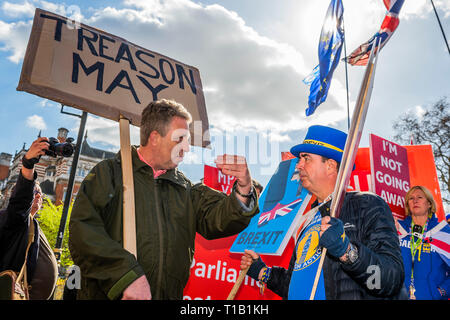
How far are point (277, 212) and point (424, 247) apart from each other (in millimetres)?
1804

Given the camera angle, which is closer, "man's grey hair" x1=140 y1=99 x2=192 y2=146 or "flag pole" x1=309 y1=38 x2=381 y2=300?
"flag pole" x1=309 y1=38 x2=381 y2=300

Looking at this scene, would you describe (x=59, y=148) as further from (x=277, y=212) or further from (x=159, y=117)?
(x=277, y=212)

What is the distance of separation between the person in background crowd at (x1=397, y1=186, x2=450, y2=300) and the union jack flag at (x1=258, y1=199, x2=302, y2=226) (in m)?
1.63

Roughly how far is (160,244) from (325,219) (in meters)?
0.86

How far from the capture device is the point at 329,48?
11.3 feet

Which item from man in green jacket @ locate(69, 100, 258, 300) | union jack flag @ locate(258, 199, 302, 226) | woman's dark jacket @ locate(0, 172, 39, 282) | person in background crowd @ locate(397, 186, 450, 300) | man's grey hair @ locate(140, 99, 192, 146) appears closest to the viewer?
man in green jacket @ locate(69, 100, 258, 300)

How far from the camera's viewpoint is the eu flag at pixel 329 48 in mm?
3365

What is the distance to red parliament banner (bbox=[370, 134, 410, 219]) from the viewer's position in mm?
4023

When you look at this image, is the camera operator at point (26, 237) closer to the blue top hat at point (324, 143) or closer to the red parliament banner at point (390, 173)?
the blue top hat at point (324, 143)

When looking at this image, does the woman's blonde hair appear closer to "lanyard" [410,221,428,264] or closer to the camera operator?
A: "lanyard" [410,221,428,264]

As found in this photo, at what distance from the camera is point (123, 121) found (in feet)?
7.52

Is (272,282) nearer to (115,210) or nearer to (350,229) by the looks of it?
(350,229)

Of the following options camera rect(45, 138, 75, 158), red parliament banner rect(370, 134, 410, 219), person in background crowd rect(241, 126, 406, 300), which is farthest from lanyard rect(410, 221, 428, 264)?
camera rect(45, 138, 75, 158)
